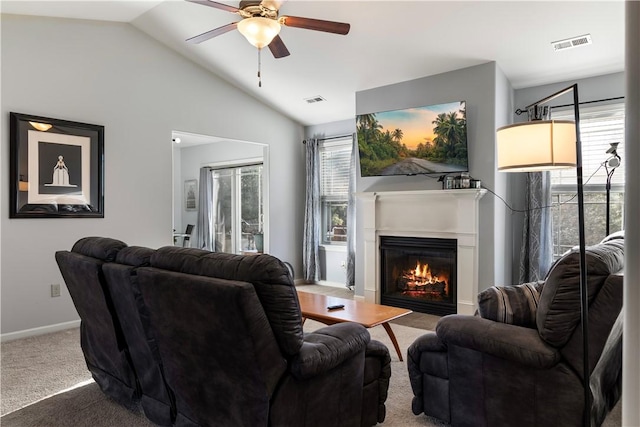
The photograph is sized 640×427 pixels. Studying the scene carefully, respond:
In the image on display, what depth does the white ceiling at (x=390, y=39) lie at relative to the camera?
349 centimetres

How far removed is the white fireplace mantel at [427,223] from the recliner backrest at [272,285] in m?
3.12

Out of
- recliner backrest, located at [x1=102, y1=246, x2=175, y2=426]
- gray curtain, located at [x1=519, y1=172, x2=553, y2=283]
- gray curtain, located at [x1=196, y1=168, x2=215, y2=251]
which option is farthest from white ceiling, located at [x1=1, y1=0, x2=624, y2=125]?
gray curtain, located at [x1=196, y1=168, x2=215, y2=251]

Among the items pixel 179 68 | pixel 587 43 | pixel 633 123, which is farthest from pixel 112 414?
pixel 587 43

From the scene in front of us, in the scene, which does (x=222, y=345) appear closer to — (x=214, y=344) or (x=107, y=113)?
(x=214, y=344)

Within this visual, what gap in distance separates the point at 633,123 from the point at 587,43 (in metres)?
4.09

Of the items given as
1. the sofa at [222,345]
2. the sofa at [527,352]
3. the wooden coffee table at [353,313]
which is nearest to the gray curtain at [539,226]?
the wooden coffee table at [353,313]

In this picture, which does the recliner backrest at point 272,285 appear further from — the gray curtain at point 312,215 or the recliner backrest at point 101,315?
the gray curtain at point 312,215

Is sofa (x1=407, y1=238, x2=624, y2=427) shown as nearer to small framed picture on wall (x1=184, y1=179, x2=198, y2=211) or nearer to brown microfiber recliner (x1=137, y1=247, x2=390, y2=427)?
brown microfiber recliner (x1=137, y1=247, x2=390, y2=427)

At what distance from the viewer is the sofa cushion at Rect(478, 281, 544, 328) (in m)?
2.04

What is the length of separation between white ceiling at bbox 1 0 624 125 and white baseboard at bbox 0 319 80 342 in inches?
114

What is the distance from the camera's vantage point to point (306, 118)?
20.8 feet

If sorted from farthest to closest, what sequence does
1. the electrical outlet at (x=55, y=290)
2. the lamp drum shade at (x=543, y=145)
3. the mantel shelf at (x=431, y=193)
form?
the mantel shelf at (x=431, y=193)
the electrical outlet at (x=55, y=290)
the lamp drum shade at (x=543, y=145)

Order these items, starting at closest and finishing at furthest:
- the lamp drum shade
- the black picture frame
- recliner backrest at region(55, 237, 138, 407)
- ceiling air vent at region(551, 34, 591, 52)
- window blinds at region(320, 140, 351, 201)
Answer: the lamp drum shade → recliner backrest at region(55, 237, 138, 407) → ceiling air vent at region(551, 34, 591, 52) → the black picture frame → window blinds at region(320, 140, 351, 201)

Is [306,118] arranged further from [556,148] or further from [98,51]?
[556,148]
